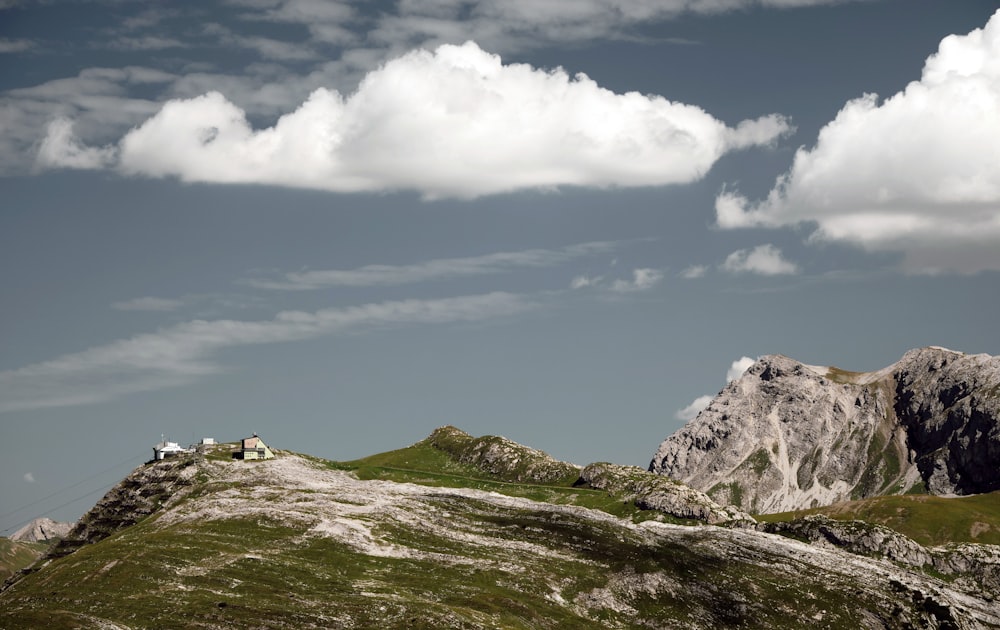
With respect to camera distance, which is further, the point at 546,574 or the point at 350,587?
the point at 546,574

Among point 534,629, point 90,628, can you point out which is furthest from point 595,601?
point 90,628

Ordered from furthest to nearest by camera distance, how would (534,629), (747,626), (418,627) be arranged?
1. (747,626)
2. (534,629)
3. (418,627)

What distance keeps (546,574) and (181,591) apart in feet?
231

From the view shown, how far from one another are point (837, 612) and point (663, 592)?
3340cm

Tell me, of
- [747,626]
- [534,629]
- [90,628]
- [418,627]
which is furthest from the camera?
[747,626]

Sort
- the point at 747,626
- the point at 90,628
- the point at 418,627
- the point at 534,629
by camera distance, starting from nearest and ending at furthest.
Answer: the point at 90,628 → the point at 418,627 → the point at 534,629 → the point at 747,626

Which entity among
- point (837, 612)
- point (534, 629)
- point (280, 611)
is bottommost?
point (837, 612)

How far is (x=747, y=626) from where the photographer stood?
190 meters

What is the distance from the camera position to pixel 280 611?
152500mm

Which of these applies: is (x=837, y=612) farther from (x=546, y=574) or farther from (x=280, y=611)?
(x=280, y=611)

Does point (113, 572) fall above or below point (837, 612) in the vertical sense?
above

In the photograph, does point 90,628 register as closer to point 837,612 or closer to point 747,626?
point 747,626

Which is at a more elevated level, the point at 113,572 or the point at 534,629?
the point at 113,572

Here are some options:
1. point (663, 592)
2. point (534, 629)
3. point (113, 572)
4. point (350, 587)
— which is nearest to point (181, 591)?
point (113, 572)
